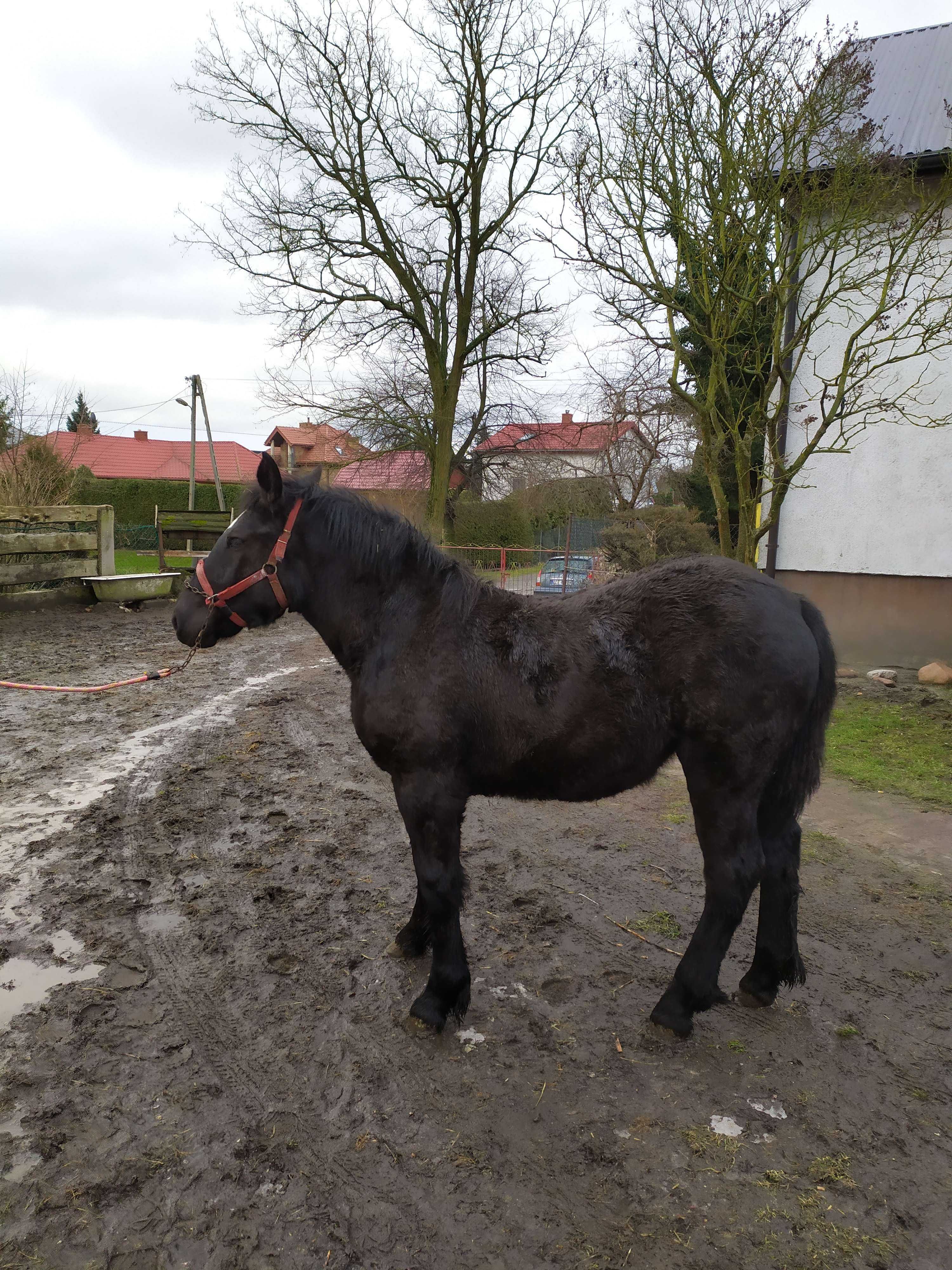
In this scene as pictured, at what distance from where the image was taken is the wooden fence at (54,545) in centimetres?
1134

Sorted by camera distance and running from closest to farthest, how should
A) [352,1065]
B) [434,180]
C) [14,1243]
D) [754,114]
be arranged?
[14,1243] < [352,1065] < [754,114] < [434,180]

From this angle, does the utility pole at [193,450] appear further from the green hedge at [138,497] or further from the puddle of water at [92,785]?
the puddle of water at [92,785]

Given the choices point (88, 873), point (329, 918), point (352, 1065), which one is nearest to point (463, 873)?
point (352, 1065)

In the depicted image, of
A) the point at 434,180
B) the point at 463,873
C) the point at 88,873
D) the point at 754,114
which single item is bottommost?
the point at 88,873

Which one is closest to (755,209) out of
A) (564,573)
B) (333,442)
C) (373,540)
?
Answer: (373,540)

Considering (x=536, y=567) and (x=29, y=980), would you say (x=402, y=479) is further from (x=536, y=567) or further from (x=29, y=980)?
(x=29, y=980)

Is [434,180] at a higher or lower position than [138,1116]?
higher

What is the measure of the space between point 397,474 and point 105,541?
13.7 m

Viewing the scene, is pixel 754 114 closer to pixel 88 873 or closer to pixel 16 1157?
pixel 88 873

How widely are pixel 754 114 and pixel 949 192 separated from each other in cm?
200

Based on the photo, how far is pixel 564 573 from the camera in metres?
14.3

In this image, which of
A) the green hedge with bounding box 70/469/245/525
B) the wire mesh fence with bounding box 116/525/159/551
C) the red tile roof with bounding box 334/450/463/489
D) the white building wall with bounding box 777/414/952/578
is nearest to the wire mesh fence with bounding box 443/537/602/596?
the white building wall with bounding box 777/414/952/578

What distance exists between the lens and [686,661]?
105 inches

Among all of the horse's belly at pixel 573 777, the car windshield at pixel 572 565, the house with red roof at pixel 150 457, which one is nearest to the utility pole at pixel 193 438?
the house with red roof at pixel 150 457
